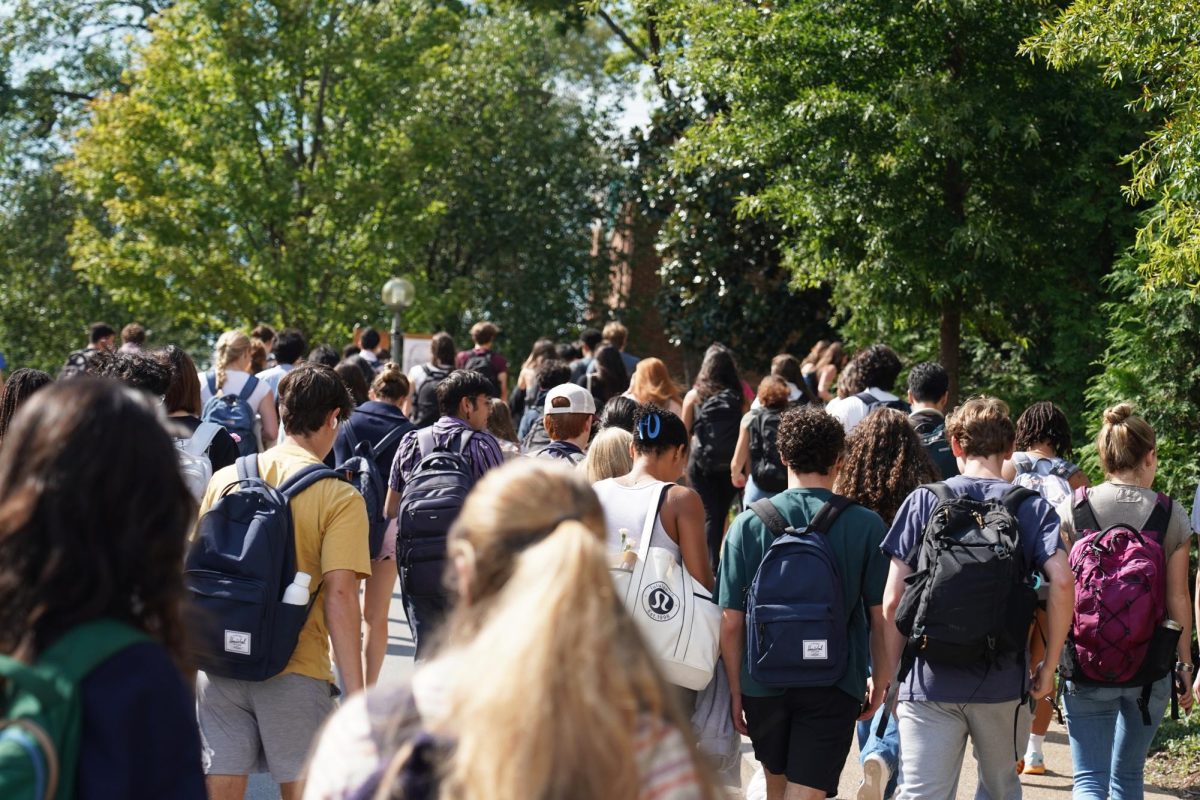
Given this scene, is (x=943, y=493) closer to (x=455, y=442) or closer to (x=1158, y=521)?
(x=1158, y=521)

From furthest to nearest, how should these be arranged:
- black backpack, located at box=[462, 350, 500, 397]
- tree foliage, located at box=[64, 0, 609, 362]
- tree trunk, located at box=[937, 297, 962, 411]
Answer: tree foliage, located at box=[64, 0, 609, 362]
tree trunk, located at box=[937, 297, 962, 411]
black backpack, located at box=[462, 350, 500, 397]

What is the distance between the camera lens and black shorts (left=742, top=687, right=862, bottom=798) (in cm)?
505

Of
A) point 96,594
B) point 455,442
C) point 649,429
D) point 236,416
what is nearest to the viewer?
point 96,594

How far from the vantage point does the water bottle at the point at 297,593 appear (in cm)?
456

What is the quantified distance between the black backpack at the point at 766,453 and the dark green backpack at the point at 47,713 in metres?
6.73

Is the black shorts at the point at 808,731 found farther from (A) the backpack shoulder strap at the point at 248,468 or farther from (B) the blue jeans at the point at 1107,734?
(A) the backpack shoulder strap at the point at 248,468

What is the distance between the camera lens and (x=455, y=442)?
6.49m

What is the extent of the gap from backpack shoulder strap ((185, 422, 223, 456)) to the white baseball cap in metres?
1.70

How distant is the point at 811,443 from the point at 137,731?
335cm

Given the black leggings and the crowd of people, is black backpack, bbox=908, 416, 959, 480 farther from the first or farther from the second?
the black leggings

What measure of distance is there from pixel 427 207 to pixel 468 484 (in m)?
18.9

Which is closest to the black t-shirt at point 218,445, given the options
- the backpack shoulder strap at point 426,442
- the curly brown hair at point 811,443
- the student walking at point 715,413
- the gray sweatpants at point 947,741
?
the backpack shoulder strap at point 426,442

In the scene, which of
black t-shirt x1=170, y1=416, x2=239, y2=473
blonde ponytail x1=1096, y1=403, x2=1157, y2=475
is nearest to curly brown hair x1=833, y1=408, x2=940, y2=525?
blonde ponytail x1=1096, y1=403, x2=1157, y2=475

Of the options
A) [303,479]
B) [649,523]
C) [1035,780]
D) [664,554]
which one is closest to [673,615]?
[664,554]
